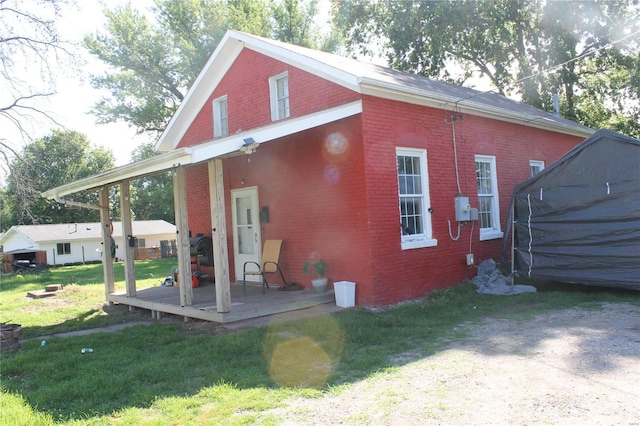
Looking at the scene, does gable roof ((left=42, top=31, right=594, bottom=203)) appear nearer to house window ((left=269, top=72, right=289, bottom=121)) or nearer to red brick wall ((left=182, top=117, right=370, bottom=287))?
house window ((left=269, top=72, right=289, bottom=121))

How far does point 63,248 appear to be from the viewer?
37219 mm

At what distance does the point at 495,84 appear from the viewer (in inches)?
1005

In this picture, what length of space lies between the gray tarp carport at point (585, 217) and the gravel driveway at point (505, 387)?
2.71 metres

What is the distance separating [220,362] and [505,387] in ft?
9.59

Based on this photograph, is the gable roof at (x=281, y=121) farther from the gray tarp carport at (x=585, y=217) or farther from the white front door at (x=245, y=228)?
the gray tarp carport at (x=585, y=217)

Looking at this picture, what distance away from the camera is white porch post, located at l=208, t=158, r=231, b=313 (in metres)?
6.89

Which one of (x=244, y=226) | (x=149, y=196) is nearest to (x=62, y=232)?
(x=149, y=196)

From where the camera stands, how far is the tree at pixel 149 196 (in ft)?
127

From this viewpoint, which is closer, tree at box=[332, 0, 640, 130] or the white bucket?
the white bucket

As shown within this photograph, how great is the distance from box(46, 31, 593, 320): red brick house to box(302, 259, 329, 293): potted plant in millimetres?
161

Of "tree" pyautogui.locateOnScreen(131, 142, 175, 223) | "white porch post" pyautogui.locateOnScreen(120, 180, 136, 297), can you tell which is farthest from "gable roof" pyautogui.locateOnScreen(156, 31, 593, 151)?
"tree" pyautogui.locateOnScreen(131, 142, 175, 223)

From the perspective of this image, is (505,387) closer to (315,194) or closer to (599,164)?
(315,194)

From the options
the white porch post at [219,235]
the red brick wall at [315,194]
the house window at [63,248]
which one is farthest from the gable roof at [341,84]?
the house window at [63,248]

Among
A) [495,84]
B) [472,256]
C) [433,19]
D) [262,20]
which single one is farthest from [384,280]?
[262,20]
